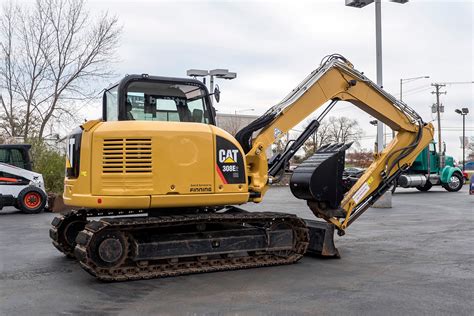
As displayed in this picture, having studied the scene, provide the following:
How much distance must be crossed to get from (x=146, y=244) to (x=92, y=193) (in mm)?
1012

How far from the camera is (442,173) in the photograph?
26859 millimetres

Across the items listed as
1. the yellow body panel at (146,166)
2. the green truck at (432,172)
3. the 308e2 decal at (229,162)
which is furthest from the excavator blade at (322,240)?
the green truck at (432,172)

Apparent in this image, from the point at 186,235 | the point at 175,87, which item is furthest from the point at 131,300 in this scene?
the point at 175,87

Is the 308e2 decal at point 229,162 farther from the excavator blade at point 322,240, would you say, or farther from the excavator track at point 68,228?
the excavator track at point 68,228

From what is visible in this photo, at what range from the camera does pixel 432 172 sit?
26906 millimetres

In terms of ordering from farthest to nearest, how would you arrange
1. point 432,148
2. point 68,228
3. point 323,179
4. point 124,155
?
point 432,148 < point 68,228 < point 323,179 < point 124,155

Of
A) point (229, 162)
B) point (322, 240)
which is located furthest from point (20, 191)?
point (322, 240)

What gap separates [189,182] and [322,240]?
261 centimetres

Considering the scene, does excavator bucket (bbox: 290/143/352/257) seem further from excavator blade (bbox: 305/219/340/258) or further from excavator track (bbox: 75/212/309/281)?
excavator track (bbox: 75/212/309/281)

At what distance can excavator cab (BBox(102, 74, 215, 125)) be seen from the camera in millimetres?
7480

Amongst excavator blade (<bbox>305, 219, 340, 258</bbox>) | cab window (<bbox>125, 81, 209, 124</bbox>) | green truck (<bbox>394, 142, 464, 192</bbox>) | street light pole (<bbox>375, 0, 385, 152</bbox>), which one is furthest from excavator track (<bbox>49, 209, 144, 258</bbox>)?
green truck (<bbox>394, 142, 464, 192</bbox>)

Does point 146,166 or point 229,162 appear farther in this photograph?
point 229,162

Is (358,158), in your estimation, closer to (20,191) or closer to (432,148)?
(432,148)

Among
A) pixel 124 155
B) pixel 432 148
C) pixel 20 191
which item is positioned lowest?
pixel 20 191
